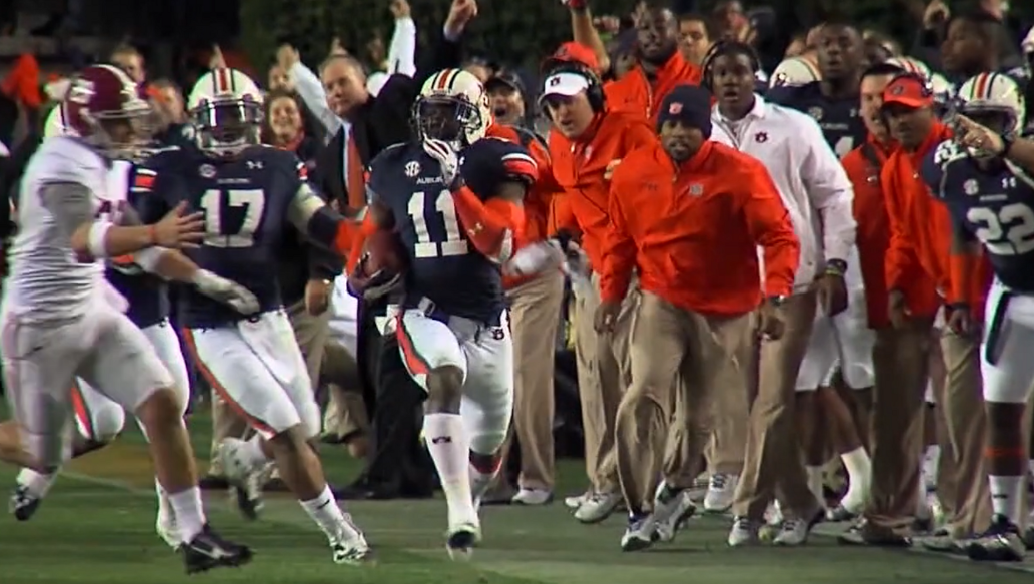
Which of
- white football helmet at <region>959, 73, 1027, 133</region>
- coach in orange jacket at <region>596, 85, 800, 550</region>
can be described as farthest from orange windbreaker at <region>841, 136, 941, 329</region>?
white football helmet at <region>959, 73, 1027, 133</region>

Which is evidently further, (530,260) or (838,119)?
(838,119)

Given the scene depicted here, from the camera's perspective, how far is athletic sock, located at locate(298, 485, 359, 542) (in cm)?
1087

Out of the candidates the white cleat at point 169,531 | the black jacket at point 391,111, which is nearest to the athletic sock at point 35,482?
the white cleat at point 169,531

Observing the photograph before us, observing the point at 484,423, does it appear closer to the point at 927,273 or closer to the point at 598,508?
the point at 598,508

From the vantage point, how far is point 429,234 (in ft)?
37.0

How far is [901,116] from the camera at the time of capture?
454 inches

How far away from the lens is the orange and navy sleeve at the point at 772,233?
1134cm

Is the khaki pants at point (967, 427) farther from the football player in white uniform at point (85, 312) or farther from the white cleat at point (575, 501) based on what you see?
the football player in white uniform at point (85, 312)

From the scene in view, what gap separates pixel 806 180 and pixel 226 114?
2.51 metres

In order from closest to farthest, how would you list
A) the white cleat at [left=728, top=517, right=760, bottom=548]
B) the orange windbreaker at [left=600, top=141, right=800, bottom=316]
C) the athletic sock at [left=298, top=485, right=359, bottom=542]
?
the athletic sock at [left=298, top=485, right=359, bottom=542], the orange windbreaker at [left=600, top=141, right=800, bottom=316], the white cleat at [left=728, top=517, right=760, bottom=548]

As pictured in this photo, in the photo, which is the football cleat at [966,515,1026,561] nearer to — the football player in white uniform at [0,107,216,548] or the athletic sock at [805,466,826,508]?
the athletic sock at [805,466,826,508]

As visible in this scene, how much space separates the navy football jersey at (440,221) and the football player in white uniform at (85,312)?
1.12 meters

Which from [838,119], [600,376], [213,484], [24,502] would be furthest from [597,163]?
[24,502]

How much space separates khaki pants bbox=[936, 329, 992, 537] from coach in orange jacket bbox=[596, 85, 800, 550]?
726 mm
